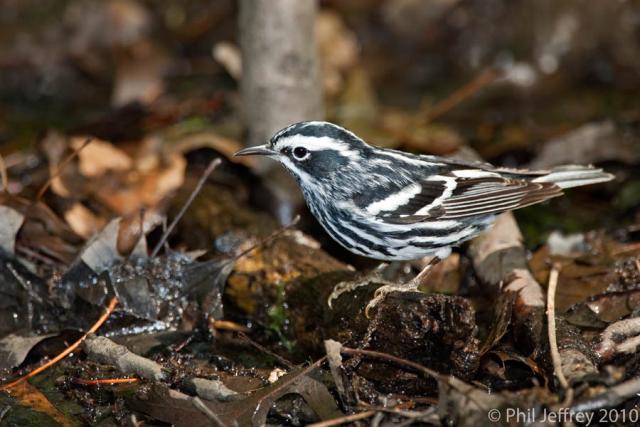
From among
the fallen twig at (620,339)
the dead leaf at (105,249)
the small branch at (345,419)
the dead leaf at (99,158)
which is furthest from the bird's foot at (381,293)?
the dead leaf at (99,158)

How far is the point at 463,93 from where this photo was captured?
27.7 ft

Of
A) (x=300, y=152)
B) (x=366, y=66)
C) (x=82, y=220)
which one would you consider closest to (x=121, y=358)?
(x=300, y=152)

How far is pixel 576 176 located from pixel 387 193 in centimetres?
139

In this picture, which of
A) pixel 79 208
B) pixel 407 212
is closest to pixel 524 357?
pixel 407 212

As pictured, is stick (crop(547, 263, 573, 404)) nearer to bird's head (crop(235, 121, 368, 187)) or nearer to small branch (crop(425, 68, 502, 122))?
bird's head (crop(235, 121, 368, 187))

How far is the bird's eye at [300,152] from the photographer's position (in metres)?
5.34

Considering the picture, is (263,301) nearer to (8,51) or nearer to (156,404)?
(156,404)

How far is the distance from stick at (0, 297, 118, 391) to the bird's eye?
55.9 inches

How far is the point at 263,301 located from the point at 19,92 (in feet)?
15.9

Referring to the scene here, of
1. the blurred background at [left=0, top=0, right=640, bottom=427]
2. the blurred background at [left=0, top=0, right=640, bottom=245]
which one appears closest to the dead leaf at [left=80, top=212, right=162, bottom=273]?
the blurred background at [left=0, top=0, right=640, bottom=427]

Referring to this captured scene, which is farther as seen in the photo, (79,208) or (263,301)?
(79,208)

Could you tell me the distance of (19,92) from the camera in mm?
9148

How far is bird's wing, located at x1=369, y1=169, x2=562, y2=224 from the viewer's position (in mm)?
5258

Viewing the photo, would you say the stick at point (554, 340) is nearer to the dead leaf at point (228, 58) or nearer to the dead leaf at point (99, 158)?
the dead leaf at point (99, 158)
